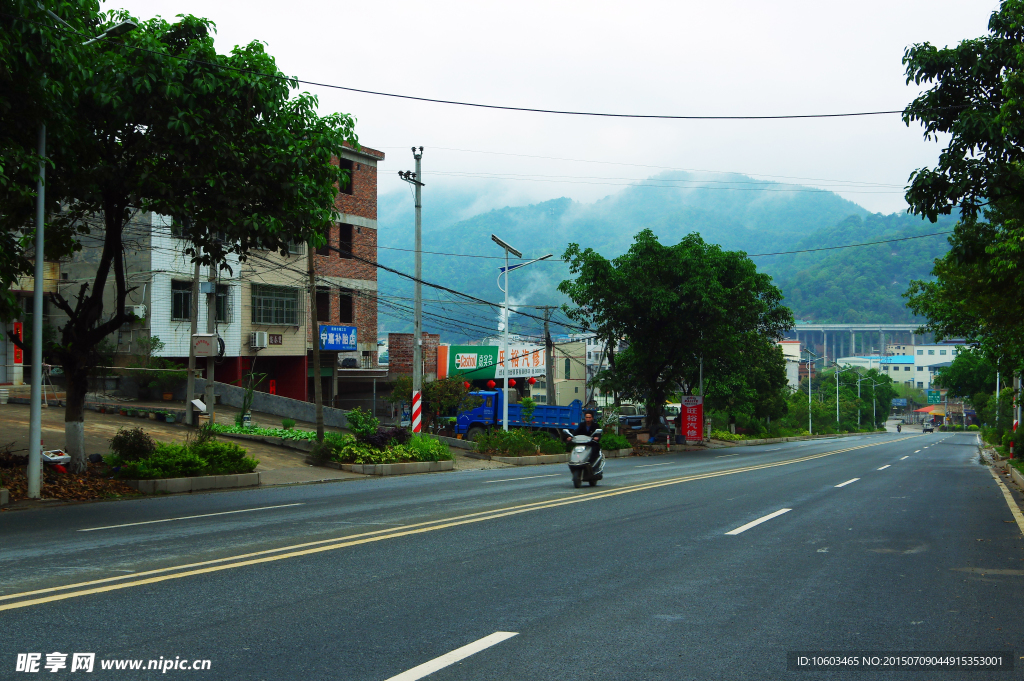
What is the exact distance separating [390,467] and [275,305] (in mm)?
18482

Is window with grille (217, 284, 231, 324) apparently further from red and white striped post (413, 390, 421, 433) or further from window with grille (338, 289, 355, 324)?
red and white striped post (413, 390, 421, 433)

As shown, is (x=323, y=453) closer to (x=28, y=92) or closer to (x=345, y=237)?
(x=28, y=92)

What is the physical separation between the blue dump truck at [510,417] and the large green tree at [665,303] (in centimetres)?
610

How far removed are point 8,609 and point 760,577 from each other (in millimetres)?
6314

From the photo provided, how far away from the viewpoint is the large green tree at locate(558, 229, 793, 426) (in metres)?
39.8

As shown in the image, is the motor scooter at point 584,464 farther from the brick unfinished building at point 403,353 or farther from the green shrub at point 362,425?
the brick unfinished building at point 403,353

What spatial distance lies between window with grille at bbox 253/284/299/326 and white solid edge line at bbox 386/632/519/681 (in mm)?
34723

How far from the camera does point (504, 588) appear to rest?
7160 mm

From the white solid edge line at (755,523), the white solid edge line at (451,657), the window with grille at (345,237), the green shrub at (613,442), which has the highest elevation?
the window with grille at (345,237)

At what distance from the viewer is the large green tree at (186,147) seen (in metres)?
13.6

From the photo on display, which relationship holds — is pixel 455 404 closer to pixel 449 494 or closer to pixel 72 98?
pixel 449 494

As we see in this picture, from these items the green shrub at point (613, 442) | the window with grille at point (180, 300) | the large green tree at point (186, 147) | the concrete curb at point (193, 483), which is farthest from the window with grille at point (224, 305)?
the large green tree at point (186, 147)

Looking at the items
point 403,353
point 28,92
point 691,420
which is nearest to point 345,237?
point 403,353

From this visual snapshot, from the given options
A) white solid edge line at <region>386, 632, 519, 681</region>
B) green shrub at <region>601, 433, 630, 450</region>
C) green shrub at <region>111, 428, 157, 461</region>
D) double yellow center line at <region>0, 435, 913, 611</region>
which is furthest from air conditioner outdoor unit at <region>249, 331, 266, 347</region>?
white solid edge line at <region>386, 632, 519, 681</region>
